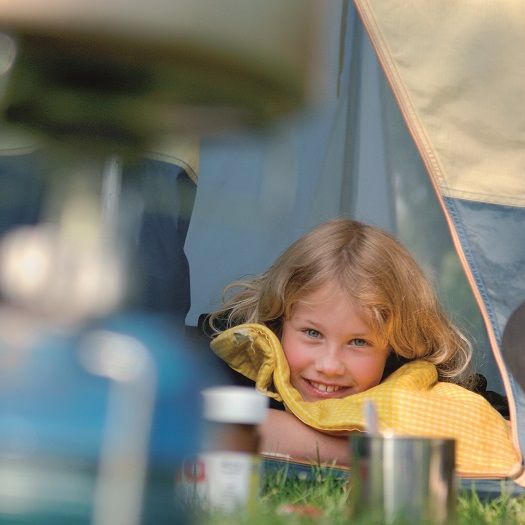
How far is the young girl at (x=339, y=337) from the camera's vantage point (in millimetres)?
1817

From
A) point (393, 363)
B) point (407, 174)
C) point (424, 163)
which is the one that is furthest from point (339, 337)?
point (407, 174)

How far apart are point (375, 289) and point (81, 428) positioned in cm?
136

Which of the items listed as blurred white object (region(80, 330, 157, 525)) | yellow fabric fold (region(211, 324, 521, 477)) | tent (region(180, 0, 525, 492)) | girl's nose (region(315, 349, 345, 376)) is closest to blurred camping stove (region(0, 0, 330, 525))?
blurred white object (region(80, 330, 157, 525))

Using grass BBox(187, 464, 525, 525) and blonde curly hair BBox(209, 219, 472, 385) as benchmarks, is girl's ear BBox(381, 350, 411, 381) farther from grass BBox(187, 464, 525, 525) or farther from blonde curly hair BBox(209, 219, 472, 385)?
grass BBox(187, 464, 525, 525)

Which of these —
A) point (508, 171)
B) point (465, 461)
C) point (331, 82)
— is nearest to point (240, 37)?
point (465, 461)

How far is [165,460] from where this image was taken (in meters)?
0.74

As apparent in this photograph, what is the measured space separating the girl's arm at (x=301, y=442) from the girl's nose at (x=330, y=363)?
0.17 m

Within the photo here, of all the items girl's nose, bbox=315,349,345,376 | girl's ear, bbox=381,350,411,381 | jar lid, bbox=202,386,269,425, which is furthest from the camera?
girl's ear, bbox=381,350,411,381

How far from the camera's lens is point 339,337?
6.48 feet

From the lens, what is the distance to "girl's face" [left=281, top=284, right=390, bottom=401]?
77.6 inches

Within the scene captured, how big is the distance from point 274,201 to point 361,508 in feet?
1.18

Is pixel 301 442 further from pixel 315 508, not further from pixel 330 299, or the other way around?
pixel 315 508

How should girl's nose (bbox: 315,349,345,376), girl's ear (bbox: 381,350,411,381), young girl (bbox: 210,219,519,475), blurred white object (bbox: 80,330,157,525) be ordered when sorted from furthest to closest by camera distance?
girl's ear (bbox: 381,350,411,381) → girl's nose (bbox: 315,349,345,376) → young girl (bbox: 210,219,519,475) → blurred white object (bbox: 80,330,157,525)

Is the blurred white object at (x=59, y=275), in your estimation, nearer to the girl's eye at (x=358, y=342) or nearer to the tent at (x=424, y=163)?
the tent at (x=424, y=163)
